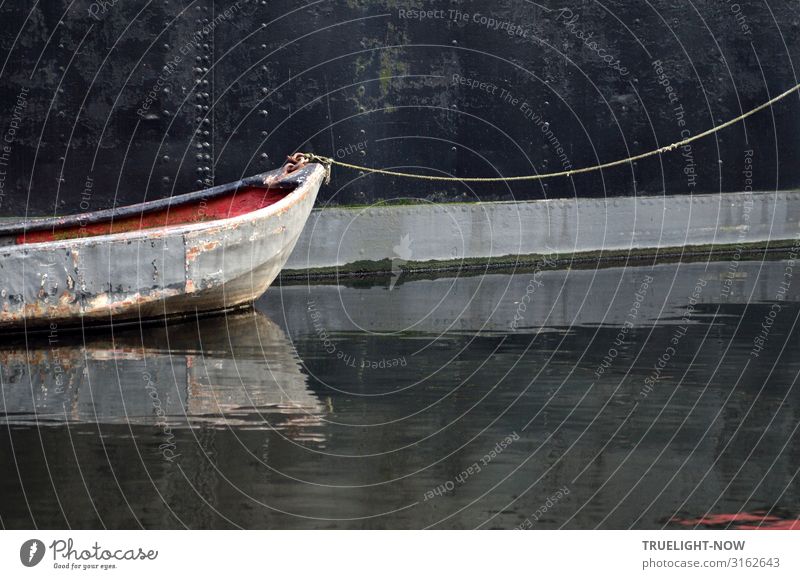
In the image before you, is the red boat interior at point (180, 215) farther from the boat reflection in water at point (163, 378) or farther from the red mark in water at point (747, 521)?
the red mark in water at point (747, 521)

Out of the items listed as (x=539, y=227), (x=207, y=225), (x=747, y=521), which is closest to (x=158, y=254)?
(x=207, y=225)

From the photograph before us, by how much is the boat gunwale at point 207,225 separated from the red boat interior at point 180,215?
66mm

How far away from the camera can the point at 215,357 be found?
26.9 feet

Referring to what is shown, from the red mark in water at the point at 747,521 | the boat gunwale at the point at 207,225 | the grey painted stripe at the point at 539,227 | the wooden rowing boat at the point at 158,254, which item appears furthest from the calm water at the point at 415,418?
the grey painted stripe at the point at 539,227

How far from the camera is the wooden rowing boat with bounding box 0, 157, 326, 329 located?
9008mm

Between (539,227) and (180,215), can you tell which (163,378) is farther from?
(539,227)

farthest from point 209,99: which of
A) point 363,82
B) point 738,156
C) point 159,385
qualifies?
point 738,156

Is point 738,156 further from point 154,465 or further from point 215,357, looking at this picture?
point 154,465

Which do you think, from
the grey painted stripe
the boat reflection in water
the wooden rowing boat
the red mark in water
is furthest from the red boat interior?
the red mark in water

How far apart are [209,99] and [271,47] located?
2.54 feet

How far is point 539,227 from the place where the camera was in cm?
1302

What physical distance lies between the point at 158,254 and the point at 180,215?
3.40 feet
